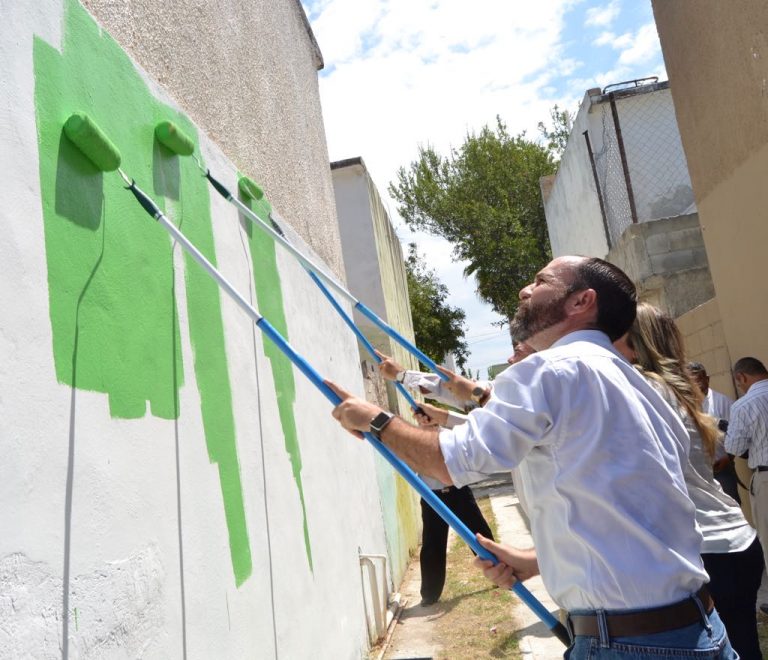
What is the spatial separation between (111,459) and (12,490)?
1.46 ft

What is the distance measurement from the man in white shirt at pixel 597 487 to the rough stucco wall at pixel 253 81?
1831 millimetres

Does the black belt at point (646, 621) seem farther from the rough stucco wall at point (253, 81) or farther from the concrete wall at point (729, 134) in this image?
the concrete wall at point (729, 134)

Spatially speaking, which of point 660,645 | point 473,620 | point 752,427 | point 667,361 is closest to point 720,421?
point 752,427

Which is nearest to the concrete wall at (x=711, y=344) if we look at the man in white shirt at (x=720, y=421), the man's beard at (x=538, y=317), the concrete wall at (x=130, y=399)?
the man in white shirt at (x=720, y=421)

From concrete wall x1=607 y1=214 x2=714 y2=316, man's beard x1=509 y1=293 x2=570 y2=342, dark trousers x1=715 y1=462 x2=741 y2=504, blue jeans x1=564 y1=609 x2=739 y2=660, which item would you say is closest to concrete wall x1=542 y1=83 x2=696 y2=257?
concrete wall x1=607 y1=214 x2=714 y2=316

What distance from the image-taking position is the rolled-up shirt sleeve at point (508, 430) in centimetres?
193

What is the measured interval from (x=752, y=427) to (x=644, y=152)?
7.88 meters

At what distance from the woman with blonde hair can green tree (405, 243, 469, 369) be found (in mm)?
20444

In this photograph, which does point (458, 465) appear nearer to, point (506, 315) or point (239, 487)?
point (239, 487)

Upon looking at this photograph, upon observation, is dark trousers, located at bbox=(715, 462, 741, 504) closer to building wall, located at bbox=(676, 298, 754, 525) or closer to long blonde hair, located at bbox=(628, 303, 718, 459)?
building wall, located at bbox=(676, 298, 754, 525)

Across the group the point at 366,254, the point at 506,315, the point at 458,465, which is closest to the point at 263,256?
the point at 458,465

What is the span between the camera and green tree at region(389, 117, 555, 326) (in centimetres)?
2219

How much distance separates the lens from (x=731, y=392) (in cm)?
640

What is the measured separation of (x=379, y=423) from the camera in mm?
2154
